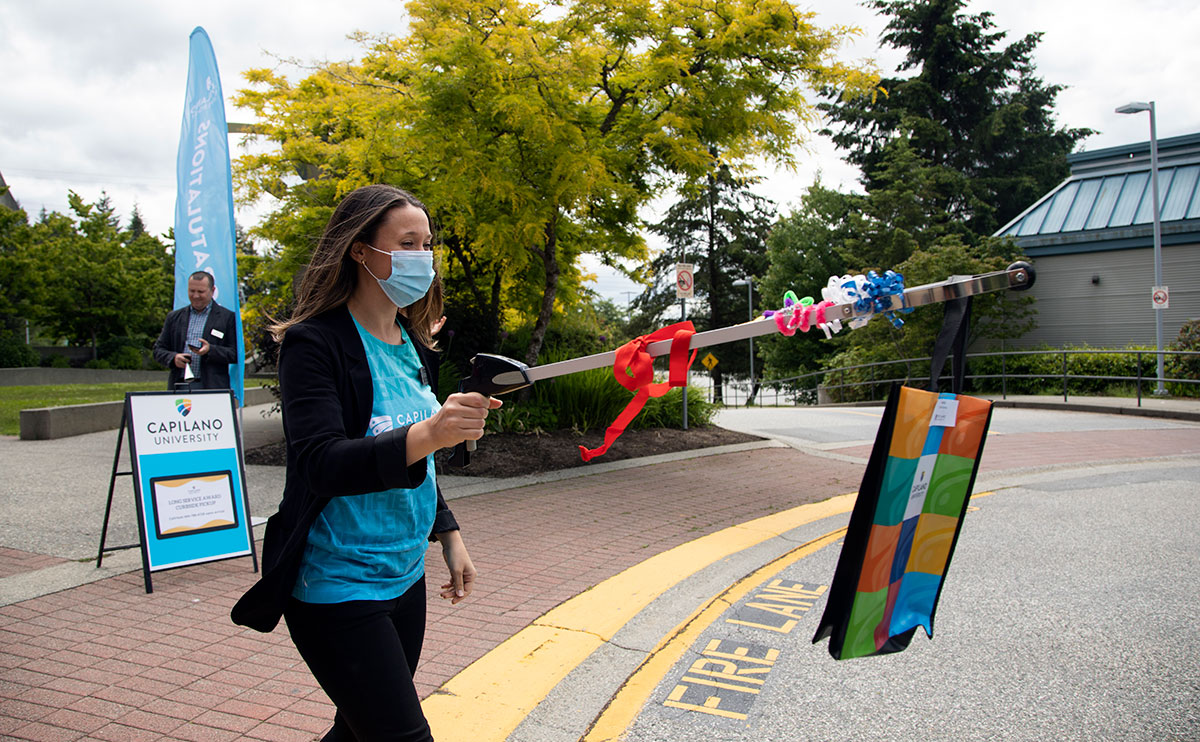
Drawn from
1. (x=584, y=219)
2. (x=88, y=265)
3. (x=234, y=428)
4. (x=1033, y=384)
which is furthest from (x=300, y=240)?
(x=88, y=265)

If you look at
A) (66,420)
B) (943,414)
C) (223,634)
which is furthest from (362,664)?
(66,420)

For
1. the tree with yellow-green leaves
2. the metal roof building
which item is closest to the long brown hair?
the tree with yellow-green leaves

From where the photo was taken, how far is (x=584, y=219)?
440 inches

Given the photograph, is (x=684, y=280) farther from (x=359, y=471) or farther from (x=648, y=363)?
(x=359, y=471)

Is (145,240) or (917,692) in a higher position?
(145,240)

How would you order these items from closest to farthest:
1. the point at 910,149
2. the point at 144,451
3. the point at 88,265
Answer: the point at 144,451
the point at 88,265
the point at 910,149

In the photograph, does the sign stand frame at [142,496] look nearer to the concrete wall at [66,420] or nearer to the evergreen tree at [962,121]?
the concrete wall at [66,420]

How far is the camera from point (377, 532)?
2006 millimetres

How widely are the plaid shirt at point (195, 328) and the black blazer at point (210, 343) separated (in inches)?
1.2

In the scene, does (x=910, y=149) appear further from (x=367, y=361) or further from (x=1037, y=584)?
(x=367, y=361)

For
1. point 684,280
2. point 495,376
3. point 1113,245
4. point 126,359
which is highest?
point 1113,245

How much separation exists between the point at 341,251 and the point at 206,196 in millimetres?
6579

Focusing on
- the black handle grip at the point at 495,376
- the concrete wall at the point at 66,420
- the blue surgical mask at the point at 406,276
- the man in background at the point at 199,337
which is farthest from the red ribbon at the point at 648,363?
the concrete wall at the point at 66,420

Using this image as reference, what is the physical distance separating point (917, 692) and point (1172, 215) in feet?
88.3
